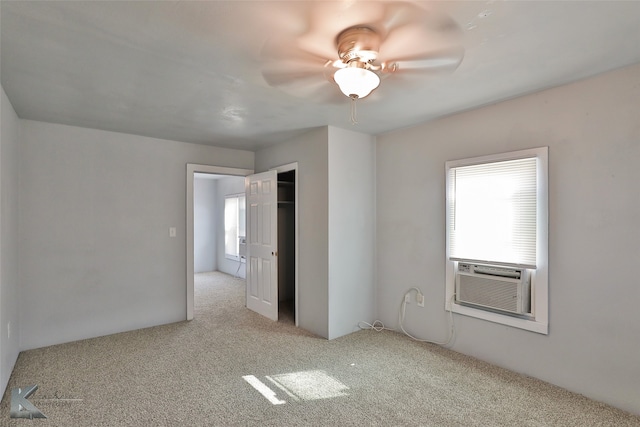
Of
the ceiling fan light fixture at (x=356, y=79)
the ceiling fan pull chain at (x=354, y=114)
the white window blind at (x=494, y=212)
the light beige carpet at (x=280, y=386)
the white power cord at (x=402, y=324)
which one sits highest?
the ceiling fan pull chain at (x=354, y=114)

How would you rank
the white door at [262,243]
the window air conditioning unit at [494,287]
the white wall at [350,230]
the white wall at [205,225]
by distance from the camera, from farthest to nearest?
the white wall at [205,225] < the white door at [262,243] < the white wall at [350,230] < the window air conditioning unit at [494,287]

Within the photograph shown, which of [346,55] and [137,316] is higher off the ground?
[346,55]

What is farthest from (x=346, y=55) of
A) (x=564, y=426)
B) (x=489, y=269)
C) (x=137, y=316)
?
(x=137, y=316)

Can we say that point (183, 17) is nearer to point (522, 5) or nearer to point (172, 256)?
point (522, 5)

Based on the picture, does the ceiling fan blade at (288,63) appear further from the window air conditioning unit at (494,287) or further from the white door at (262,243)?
the window air conditioning unit at (494,287)

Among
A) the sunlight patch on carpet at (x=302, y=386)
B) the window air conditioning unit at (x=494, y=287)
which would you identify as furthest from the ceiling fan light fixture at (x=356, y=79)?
the sunlight patch on carpet at (x=302, y=386)

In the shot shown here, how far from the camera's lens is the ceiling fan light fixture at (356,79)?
1.77 meters

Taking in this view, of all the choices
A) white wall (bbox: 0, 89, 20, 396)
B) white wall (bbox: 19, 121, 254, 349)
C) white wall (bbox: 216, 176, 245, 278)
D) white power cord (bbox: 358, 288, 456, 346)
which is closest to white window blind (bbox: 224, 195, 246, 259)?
white wall (bbox: 216, 176, 245, 278)

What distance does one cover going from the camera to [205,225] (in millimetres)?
7855

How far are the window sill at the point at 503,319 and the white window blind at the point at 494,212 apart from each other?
46 centimetres

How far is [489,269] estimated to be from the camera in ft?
9.30

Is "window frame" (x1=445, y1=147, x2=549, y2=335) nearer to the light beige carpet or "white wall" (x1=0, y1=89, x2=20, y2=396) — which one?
the light beige carpet

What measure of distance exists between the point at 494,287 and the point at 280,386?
2.00 meters

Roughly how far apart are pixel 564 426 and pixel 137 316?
4.14 m
